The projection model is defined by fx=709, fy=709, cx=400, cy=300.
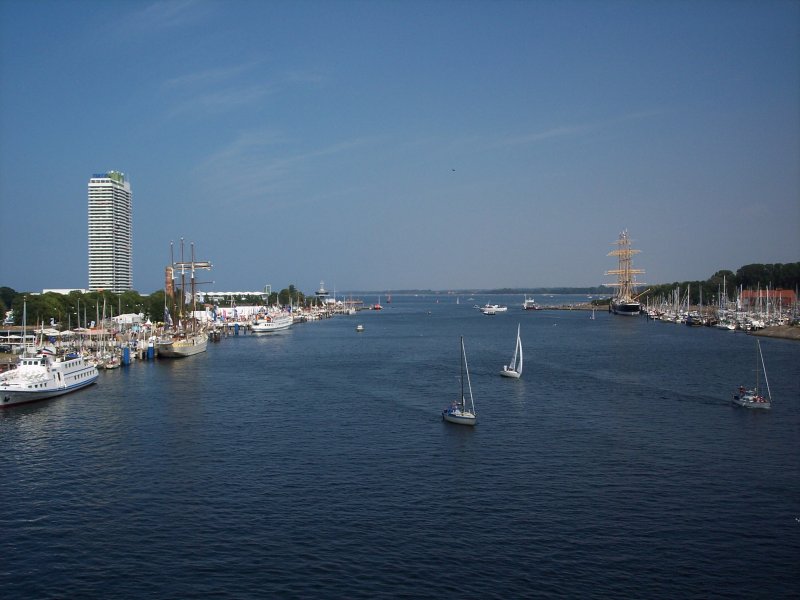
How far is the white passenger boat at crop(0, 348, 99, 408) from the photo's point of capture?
51.5 meters

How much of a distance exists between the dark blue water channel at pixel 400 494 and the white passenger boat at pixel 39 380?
137 centimetres

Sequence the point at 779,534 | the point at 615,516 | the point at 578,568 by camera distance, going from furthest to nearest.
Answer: the point at 615,516 → the point at 779,534 → the point at 578,568

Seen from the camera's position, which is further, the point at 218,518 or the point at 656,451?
the point at 656,451

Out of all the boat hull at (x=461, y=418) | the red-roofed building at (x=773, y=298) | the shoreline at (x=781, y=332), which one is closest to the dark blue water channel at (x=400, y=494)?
the boat hull at (x=461, y=418)

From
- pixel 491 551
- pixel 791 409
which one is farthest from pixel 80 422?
pixel 791 409

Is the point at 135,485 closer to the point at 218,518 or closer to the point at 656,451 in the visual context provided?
the point at 218,518

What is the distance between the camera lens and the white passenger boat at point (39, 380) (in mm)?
51469

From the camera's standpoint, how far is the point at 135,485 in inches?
1242

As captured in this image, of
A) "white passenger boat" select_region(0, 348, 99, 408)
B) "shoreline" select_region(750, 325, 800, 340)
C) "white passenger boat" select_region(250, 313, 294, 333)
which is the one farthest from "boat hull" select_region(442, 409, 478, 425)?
"white passenger boat" select_region(250, 313, 294, 333)

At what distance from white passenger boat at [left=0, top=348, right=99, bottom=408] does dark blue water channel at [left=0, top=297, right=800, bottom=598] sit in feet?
4.50

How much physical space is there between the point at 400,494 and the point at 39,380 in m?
36.0

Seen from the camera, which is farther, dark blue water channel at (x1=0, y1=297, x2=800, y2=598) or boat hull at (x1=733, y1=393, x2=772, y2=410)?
boat hull at (x1=733, y1=393, x2=772, y2=410)

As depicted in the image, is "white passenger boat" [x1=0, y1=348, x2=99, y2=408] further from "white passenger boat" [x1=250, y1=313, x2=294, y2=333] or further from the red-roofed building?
the red-roofed building

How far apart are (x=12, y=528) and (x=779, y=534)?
92.1 feet
